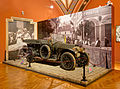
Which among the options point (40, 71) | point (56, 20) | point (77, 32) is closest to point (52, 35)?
point (56, 20)

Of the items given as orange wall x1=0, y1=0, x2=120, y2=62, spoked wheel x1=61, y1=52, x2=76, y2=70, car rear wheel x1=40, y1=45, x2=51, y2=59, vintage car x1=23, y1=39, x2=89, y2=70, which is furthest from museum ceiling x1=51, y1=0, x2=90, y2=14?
spoked wheel x1=61, y1=52, x2=76, y2=70

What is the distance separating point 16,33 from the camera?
7453 millimetres

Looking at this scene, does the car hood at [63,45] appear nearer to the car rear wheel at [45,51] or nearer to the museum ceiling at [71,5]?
the car rear wheel at [45,51]

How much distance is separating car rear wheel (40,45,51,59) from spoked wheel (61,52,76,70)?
719mm

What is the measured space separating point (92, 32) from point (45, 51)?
2.49 metres

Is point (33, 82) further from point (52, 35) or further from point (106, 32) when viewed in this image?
point (52, 35)

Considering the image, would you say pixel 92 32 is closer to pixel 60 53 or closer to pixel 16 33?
pixel 60 53

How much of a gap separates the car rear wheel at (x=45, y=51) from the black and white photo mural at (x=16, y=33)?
315 cm

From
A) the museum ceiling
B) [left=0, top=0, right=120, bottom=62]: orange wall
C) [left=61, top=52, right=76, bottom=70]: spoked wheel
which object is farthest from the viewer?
the museum ceiling

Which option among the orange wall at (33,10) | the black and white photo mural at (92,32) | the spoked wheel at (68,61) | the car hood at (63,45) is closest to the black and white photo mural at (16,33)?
the orange wall at (33,10)

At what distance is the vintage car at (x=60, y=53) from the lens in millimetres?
4004

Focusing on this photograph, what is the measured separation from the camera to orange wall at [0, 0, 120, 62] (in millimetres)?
6750

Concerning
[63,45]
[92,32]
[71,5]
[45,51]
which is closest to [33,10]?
[71,5]

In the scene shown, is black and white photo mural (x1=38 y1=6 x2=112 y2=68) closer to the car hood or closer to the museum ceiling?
the car hood
